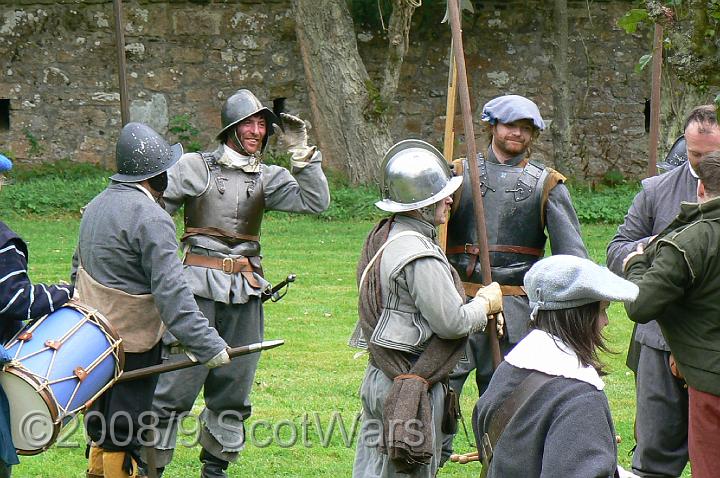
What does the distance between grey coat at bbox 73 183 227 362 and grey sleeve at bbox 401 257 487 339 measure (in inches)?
46.0

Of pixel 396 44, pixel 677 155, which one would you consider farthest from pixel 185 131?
pixel 677 155

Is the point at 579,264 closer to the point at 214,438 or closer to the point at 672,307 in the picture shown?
the point at 672,307

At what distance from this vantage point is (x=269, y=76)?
16406mm

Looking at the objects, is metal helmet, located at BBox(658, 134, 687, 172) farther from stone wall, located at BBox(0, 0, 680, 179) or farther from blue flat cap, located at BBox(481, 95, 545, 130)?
stone wall, located at BBox(0, 0, 680, 179)

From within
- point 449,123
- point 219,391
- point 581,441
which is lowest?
point 219,391

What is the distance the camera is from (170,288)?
17.0ft

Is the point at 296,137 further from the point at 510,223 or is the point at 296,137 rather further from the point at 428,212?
the point at 428,212

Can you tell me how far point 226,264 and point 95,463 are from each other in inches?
46.5

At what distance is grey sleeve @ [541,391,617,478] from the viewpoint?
327 centimetres

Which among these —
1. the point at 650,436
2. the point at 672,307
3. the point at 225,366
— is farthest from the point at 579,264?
the point at 225,366

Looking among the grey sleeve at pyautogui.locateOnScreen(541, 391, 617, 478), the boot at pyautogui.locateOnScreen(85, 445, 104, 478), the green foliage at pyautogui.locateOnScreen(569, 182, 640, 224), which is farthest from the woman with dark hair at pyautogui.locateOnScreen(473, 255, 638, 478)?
the green foliage at pyautogui.locateOnScreen(569, 182, 640, 224)

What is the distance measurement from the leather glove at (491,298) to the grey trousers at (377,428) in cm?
38

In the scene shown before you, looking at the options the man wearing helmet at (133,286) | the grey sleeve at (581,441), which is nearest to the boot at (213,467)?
the man wearing helmet at (133,286)

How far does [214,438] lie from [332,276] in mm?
5136
